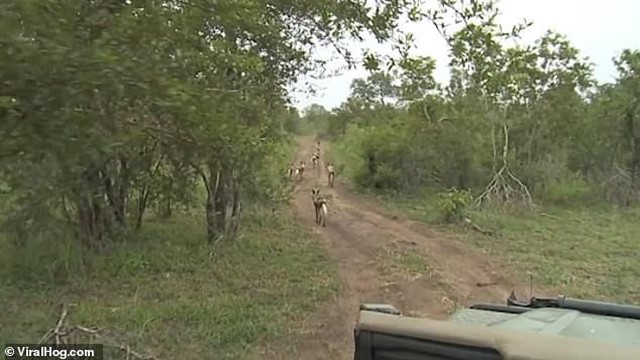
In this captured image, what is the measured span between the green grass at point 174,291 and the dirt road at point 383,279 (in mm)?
284

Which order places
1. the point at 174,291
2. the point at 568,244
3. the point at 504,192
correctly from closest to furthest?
the point at 174,291 → the point at 568,244 → the point at 504,192

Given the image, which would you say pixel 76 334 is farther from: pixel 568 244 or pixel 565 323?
pixel 568 244

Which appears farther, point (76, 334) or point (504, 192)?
point (504, 192)

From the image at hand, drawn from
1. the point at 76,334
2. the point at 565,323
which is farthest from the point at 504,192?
the point at 565,323

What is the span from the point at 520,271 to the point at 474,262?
0.99 m

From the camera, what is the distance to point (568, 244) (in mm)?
12469

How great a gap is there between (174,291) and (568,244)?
24.9ft

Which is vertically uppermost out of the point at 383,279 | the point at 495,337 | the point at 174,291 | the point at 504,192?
the point at 495,337

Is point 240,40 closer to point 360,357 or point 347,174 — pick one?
point 360,357

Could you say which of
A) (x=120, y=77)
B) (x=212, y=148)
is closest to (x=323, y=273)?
(x=212, y=148)

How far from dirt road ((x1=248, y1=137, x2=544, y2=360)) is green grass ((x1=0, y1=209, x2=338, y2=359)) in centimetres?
28

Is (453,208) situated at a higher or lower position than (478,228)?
higher

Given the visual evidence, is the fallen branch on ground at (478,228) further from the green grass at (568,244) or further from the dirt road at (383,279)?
the dirt road at (383,279)

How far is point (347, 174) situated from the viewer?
26.2 meters
